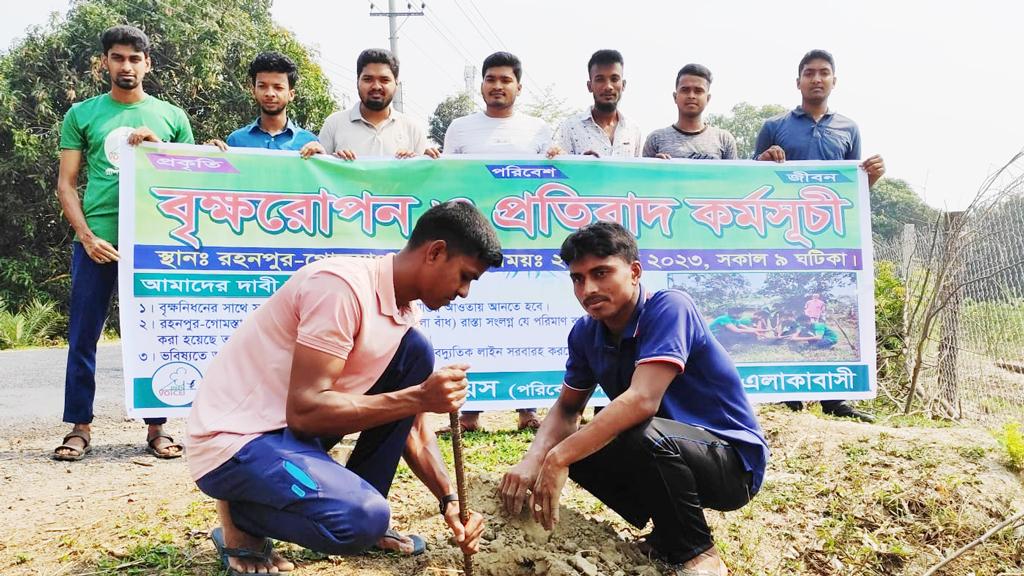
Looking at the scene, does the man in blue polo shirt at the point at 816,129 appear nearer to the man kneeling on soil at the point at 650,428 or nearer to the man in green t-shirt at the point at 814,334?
the man in green t-shirt at the point at 814,334

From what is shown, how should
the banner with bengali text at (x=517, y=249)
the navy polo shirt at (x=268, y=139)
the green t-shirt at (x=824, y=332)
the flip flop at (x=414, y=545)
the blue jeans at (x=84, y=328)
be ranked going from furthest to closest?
the green t-shirt at (x=824, y=332)
the navy polo shirt at (x=268, y=139)
the banner with bengali text at (x=517, y=249)
the blue jeans at (x=84, y=328)
the flip flop at (x=414, y=545)

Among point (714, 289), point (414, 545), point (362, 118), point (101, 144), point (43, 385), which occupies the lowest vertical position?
point (414, 545)

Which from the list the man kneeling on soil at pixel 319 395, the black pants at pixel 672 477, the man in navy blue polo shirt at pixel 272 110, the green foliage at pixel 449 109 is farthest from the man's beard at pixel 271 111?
the green foliage at pixel 449 109

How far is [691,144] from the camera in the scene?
4.96 metres

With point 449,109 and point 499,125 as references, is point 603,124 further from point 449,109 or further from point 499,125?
point 449,109

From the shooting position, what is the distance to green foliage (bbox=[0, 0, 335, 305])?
1338cm

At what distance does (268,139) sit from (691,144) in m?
2.60

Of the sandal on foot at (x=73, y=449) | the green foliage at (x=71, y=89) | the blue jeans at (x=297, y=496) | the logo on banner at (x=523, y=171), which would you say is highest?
the green foliage at (x=71, y=89)

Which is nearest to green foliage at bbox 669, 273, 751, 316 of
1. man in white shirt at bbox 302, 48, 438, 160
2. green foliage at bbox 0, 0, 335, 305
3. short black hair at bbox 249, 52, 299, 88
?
man in white shirt at bbox 302, 48, 438, 160

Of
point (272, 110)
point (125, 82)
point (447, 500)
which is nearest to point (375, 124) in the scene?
point (272, 110)

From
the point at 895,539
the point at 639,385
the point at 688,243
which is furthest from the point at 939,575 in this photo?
the point at 688,243

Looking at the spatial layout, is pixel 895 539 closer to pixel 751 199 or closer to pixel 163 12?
pixel 751 199

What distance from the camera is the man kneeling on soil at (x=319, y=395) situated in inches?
88.2

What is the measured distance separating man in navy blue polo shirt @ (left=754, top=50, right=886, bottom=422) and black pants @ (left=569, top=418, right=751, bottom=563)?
8.45ft
